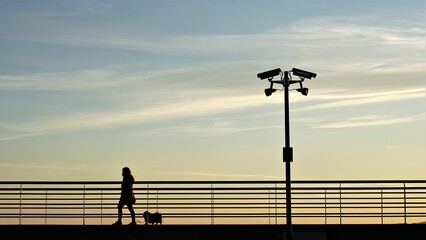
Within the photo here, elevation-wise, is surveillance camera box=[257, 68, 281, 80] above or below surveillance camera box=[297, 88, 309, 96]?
above

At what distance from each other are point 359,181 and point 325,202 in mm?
1637

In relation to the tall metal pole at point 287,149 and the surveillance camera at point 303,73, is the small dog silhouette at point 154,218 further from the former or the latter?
the surveillance camera at point 303,73

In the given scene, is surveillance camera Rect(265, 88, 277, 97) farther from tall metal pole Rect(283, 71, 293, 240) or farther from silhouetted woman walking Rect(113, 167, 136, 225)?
silhouetted woman walking Rect(113, 167, 136, 225)

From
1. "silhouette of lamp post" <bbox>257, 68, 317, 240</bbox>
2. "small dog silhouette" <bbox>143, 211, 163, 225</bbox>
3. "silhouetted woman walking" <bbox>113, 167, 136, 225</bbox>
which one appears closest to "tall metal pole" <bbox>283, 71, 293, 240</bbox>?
"silhouette of lamp post" <bbox>257, 68, 317, 240</bbox>

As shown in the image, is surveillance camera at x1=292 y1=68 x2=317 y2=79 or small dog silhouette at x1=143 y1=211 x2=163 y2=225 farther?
small dog silhouette at x1=143 y1=211 x2=163 y2=225

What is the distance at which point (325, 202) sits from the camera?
907 inches

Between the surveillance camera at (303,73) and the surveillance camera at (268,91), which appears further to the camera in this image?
the surveillance camera at (268,91)
